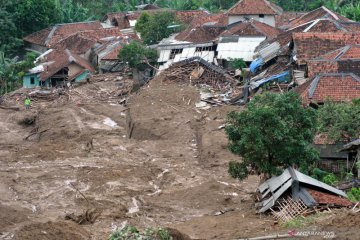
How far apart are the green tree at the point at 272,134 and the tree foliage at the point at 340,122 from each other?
279 cm

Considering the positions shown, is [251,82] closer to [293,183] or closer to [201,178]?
[201,178]

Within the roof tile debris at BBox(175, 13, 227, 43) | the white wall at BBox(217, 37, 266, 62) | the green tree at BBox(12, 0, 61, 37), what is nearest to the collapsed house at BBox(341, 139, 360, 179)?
the white wall at BBox(217, 37, 266, 62)

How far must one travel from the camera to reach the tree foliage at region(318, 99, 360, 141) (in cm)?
2641

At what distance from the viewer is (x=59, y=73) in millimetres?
48594

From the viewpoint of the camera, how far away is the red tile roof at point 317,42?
37.7m

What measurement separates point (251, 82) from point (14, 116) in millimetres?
12363

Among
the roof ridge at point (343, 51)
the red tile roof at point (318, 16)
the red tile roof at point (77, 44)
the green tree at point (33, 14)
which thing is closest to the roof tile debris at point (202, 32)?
the red tile roof at point (318, 16)

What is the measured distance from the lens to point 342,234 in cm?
1752

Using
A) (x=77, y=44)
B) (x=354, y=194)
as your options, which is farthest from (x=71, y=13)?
(x=354, y=194)

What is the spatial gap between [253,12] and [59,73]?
1277cm

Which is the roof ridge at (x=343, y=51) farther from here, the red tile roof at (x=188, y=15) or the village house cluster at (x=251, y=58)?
the red tile roof at (x=188, y=15)

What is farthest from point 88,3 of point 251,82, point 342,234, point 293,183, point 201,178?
point 342,234

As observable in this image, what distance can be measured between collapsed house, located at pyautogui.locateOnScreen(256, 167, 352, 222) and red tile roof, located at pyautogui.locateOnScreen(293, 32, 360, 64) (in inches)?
605

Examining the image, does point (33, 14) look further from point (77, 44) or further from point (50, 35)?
point (77, 44)
